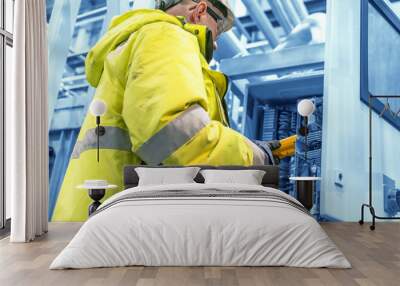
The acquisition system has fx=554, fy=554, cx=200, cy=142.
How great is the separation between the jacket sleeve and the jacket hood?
0.14m

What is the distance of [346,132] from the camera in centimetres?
643

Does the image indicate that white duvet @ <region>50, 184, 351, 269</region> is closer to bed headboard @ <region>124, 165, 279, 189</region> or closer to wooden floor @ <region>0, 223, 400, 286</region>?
wooden floor @ <region>0, 223, 400, 286</region>

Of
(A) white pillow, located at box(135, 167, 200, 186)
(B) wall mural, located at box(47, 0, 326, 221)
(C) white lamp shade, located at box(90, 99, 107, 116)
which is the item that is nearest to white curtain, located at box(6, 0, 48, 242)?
(C) white lamp shade, located at box(90, 99, 107, 116)

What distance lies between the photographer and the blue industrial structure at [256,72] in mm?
6422

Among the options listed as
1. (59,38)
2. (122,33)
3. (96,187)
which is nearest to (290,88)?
(122,33)

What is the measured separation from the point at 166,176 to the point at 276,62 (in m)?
1.98

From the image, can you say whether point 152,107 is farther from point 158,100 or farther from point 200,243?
point 200,243

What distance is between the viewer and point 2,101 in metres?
5.82

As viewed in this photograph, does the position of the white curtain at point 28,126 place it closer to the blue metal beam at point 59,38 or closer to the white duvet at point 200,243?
the blue metal beam at point 59,38

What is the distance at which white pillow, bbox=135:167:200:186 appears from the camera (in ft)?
18.3

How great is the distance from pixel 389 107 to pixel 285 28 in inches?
59.9

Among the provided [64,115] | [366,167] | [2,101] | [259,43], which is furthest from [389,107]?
[2,101]

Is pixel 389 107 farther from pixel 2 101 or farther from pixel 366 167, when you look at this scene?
pixel 2 101

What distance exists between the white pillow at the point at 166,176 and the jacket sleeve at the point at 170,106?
32 centimetres
